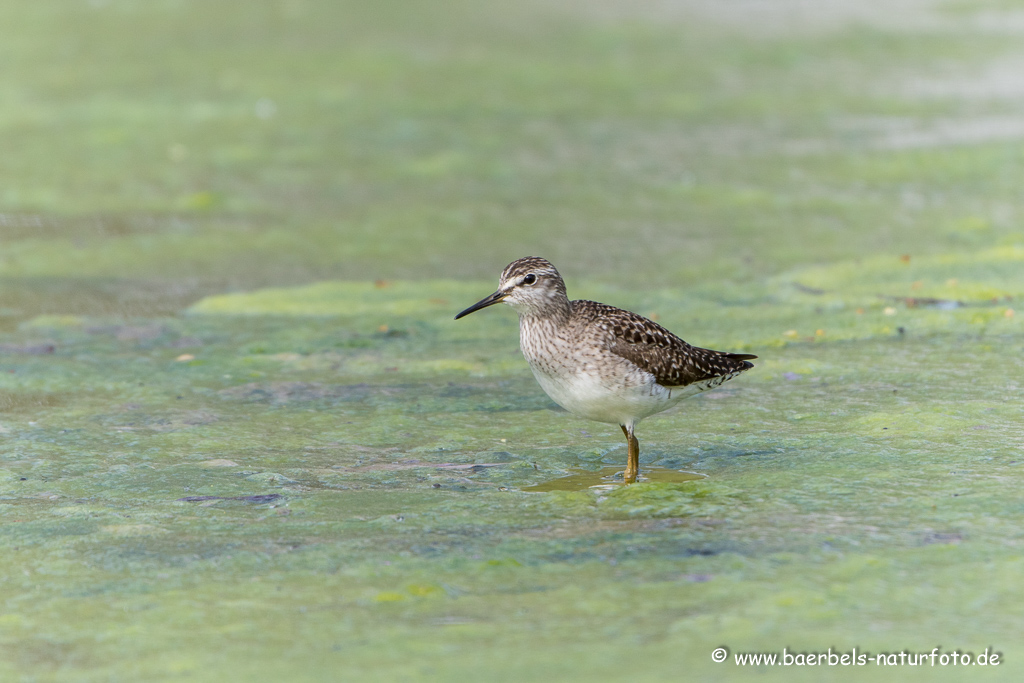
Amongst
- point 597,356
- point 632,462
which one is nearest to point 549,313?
point 597,356

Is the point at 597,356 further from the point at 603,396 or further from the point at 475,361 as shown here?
the point at 475,361

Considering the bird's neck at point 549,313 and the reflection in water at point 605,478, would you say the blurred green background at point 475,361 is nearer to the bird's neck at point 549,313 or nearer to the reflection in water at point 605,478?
the reflection in water at point 605,478

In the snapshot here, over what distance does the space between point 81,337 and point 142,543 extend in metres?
4.23

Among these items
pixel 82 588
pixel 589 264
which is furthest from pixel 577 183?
pixel 82 588

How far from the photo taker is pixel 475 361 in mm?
8922

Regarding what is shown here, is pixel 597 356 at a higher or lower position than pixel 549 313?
lower

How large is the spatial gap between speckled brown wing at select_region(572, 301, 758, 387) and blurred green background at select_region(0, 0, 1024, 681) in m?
0.50

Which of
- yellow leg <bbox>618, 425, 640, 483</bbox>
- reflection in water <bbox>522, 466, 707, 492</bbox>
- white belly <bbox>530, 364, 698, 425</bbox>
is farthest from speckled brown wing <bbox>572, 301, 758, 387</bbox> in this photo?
reflection in water <bbox>522, 466, 707, 492</bbox>

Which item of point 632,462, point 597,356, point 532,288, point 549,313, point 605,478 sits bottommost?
point 605,478

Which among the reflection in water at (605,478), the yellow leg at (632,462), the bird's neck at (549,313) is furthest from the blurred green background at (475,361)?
the bird's neck at (549,313)

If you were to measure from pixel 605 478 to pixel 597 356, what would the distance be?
2.39 feet

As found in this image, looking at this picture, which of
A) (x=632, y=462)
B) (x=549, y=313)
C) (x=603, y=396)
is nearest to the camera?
(x=603, y=396)

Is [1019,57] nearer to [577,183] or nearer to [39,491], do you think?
[577,183]

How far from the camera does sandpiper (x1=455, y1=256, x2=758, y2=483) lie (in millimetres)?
6508
